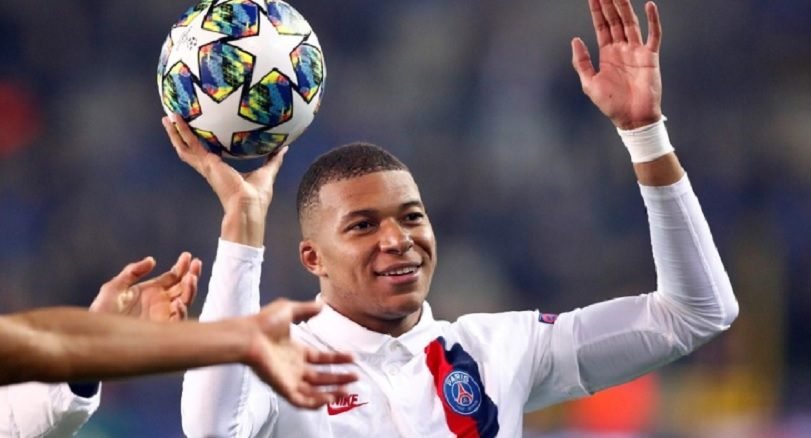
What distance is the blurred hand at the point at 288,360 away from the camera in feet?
8.58

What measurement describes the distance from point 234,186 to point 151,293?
423 mm

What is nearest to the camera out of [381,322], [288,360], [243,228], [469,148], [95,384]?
[288,360]

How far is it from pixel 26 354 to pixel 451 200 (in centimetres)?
677

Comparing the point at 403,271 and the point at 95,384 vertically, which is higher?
the point at 403,271

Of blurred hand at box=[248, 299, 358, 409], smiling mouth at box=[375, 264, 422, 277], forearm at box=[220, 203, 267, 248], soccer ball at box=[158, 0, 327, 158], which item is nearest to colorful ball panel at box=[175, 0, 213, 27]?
soccer ball at box=[158, 0, 327, 158]

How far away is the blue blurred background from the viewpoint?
28.7ft

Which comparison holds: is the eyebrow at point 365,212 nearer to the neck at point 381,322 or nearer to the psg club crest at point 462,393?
the neck at point 381,322

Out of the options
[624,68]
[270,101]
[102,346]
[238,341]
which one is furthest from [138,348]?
[624,68]

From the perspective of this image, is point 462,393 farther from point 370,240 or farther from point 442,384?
point 370,240

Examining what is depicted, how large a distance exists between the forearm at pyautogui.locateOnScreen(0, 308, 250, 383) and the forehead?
1.63 meters

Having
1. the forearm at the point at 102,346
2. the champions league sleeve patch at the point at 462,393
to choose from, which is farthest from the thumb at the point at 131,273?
the forearm at the point at 102,346

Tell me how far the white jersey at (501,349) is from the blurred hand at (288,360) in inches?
42.8

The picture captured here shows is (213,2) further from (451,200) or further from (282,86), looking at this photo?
(451,200)

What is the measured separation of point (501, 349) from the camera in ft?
13.8
